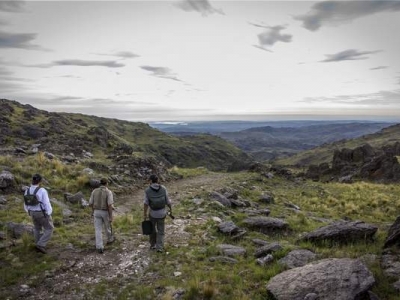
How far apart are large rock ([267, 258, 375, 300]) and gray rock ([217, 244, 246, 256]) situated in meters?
3.32

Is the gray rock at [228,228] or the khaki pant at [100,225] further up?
the khaki pant at [100,225]

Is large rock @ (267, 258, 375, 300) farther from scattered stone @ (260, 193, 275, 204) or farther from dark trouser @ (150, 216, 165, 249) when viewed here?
scattered stone @ (260, 193, 275, 204)

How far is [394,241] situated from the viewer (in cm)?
1284

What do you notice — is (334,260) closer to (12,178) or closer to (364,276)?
(364,276)

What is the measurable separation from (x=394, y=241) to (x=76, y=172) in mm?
21306

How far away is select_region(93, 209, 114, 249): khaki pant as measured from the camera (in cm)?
1409

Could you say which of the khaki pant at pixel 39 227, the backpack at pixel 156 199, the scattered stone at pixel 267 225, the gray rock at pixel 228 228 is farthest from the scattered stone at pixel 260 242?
the khaki pant at pixel 39 227

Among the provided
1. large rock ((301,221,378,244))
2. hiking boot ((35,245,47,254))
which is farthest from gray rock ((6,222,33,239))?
large rock ((301,221,378,244))

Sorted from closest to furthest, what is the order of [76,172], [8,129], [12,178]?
[12,178] < [76,172] < [8,129]

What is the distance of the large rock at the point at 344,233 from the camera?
46.5 feet

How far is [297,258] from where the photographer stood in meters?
12.3

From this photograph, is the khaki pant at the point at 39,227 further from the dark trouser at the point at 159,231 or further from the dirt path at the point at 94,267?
the dark trouser at the point at 159,231

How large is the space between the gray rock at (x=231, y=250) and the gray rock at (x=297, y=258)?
192 centimetres

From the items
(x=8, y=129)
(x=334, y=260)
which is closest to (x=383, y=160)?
(x=334, y=260)
